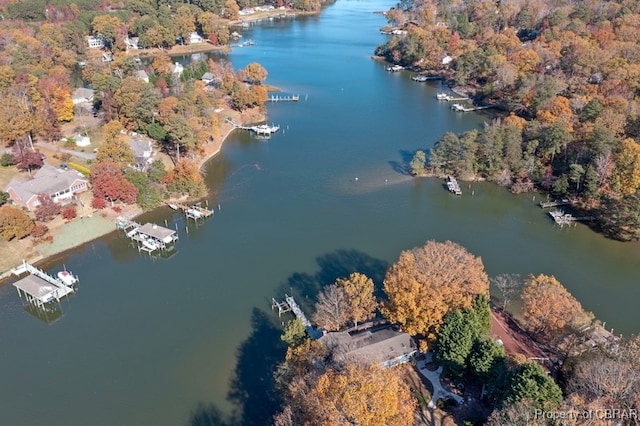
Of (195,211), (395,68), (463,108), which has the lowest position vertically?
(195,211)

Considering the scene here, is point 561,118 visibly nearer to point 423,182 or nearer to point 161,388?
point 423,182

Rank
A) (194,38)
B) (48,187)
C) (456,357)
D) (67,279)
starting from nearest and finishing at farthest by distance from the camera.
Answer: (456,357) → (67,279) → (48,187) → (194,38)

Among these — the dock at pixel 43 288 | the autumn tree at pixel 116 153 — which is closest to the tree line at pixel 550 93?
the autumn tree at pixel 116 153

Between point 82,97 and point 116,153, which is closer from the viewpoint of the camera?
point 116,153

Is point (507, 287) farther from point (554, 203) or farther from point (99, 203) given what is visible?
point (99, 203)

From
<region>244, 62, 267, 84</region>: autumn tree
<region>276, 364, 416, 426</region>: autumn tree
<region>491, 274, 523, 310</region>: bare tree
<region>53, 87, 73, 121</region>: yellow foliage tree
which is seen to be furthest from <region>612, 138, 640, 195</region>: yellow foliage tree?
<region>53, 87, 73, 121</region>: yellow foliage tree

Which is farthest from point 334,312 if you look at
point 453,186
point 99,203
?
point 99,203

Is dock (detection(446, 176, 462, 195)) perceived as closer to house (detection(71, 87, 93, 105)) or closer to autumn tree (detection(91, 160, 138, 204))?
autumn tree (detection(91, 160, 138, 204))

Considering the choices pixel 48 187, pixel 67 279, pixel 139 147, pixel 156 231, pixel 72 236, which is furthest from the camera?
pixel 139 147
